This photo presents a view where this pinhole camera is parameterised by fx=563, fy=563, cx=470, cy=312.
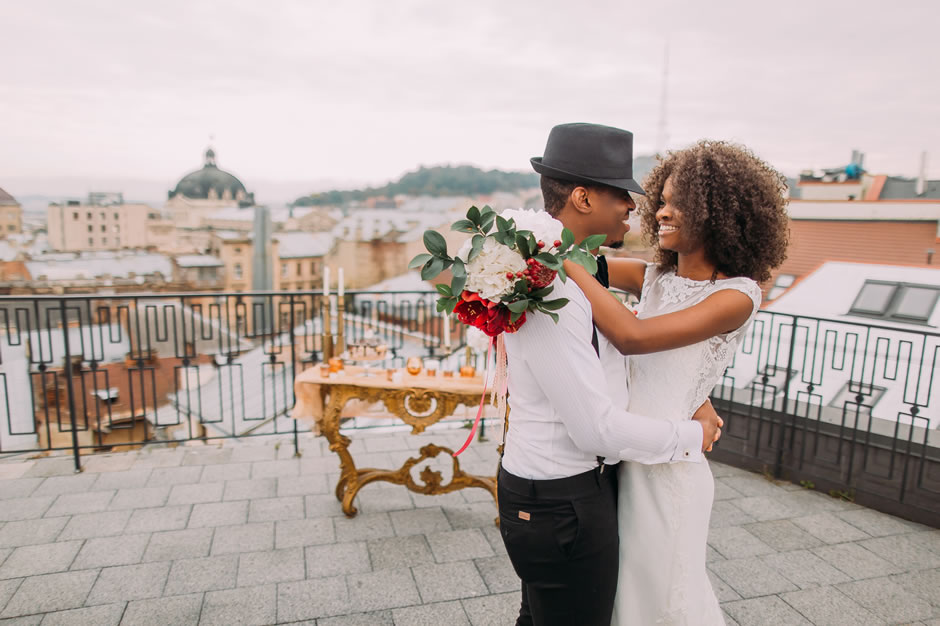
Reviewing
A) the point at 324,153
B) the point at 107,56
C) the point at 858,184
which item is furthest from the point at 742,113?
the point at 324,153

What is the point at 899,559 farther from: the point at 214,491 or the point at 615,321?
the point at 214,491

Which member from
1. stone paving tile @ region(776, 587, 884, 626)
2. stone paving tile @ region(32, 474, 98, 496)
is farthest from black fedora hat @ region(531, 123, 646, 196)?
stone paving tile @ region(32, 474, 98, 496)

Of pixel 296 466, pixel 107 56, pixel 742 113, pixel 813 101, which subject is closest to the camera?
pixel 296 466

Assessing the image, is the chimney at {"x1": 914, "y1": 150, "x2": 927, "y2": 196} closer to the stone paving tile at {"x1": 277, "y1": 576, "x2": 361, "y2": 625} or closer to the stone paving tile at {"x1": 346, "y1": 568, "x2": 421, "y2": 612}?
the stone paving tile at {"x1": 346, "y1": 568, "x2": 421, "y2": 612}

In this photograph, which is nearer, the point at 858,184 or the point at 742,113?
the point at 858,184

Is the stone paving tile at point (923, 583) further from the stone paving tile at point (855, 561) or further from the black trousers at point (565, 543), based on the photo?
the black trousers at point (565, 543)

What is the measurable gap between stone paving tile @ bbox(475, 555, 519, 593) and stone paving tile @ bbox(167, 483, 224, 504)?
1.82m

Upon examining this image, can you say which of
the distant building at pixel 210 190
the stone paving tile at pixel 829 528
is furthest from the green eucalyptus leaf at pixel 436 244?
the distant building at pixel 210 190

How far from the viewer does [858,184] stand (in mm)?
11469

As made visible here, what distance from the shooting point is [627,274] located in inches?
72.1

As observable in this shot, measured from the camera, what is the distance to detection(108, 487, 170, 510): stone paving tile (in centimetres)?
350

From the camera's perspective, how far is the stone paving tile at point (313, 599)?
8.18 feet

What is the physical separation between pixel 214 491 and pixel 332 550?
118 cm

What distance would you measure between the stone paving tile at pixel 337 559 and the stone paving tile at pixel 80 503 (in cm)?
150
